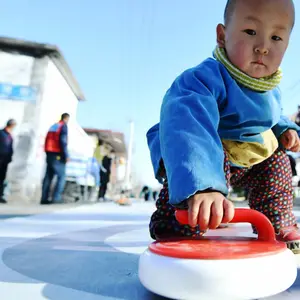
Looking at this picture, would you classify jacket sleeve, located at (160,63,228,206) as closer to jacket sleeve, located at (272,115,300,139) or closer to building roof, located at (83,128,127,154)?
jacket sleeve, located at (272,115,300,139)

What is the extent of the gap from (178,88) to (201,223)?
26 centimetres

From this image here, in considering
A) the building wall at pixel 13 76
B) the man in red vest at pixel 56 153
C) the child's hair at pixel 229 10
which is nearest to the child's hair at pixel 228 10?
the child's hair at pixel 229 10

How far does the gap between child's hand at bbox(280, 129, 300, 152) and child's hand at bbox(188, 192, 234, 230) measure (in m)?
0.45

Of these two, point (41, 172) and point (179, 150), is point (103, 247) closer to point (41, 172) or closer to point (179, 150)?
point (179, 150)

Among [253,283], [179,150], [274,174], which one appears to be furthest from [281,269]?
[274,174]

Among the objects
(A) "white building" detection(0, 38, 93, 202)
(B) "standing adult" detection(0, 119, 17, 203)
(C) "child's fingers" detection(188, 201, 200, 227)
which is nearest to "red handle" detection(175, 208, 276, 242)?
(C) "child's fingers" detection(188, 201, 200, 227)

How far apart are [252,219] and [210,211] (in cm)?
8

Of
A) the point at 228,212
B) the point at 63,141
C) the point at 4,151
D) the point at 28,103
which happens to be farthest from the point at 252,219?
the point at 28,103

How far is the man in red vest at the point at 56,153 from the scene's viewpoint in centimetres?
317

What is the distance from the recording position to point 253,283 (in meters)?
0.33

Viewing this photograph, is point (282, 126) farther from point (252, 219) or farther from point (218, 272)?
point (218, 272)

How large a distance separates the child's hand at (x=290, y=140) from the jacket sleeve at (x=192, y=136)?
0.94ft

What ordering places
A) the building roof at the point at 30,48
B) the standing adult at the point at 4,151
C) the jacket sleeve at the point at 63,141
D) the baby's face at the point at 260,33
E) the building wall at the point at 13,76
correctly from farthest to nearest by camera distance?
the building roof at the point at 30,48 → the building wall at the point at 13,76 → the standing adult at the point at 4,151 → the jacket sleeve at the point at 63,141 → the baby's face at the point at 260,33

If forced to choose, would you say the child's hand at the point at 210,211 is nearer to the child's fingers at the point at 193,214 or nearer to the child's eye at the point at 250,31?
the child's fingers at the point at 193,214
